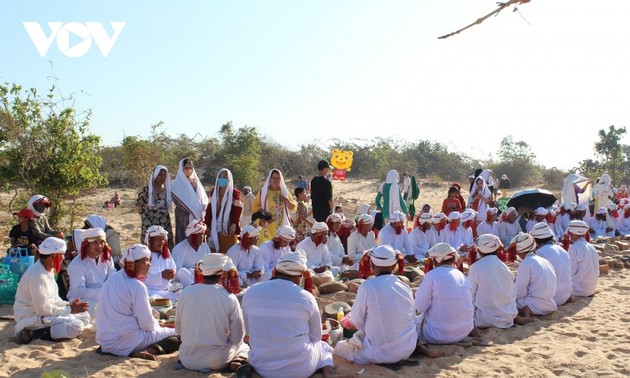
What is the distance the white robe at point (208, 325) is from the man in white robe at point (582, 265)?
4753mm

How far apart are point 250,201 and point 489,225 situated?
4625mm

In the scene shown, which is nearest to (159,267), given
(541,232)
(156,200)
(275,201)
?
(156,200)

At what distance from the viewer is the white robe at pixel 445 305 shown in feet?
17.4

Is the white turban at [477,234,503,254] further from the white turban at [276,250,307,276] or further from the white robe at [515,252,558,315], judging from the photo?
the white turban at [276,250,307,276]

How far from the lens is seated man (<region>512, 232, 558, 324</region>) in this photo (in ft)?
20.6

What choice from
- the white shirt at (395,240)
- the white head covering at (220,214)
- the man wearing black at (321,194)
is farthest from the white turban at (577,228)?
the white head covering at (220,214)

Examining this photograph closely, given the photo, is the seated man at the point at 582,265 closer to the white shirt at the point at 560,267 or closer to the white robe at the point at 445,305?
the white shirt at the point at 560,267

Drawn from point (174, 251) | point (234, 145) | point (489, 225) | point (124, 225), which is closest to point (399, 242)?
point (489, 225)

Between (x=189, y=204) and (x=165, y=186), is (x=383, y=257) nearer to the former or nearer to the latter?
(x=189, y=204)

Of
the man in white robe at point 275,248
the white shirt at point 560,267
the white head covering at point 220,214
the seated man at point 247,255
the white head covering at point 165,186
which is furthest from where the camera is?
the white head covering at point 220,214

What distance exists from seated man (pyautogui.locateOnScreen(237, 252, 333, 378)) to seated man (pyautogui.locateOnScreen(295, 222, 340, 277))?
365cm

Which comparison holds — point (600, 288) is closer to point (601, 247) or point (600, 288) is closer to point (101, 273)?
point (601, 247)

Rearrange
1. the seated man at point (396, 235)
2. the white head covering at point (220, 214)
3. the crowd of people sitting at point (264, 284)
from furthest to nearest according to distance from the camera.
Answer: the seated man at point (396, 235)
the white head covering at point (220, 214)
the crowd of people sitting at point (264, 284)

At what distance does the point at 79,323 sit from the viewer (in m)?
5.53
